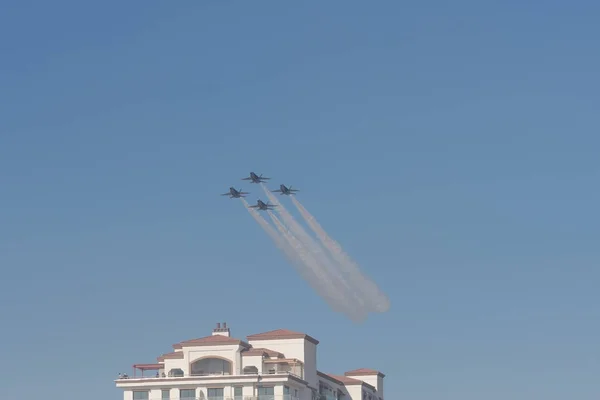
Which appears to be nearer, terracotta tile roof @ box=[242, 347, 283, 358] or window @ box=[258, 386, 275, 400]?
window @ box=[258, 386, 275, 400]

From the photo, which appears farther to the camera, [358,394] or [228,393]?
[358,394]

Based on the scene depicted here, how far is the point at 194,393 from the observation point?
170 meters

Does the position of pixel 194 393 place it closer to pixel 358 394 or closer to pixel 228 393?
pixel 228 393

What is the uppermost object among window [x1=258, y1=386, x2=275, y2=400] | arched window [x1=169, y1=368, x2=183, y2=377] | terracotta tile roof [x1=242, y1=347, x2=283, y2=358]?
terracotta tile roof [x1=242, y1=347, x2=283, y2=358]

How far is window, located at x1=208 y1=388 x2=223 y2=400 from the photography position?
170 m

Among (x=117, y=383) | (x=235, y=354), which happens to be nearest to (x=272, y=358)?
(x=235, y=354)

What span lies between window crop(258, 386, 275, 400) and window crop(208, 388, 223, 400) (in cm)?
457

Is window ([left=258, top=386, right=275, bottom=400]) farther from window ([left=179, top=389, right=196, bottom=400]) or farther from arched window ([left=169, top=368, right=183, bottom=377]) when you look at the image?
arched window ([left=169, top=368, right=183, bottom=377])

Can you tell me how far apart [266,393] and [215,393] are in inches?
237

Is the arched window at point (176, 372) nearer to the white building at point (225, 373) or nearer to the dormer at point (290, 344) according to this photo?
the white building at point (225, 373)

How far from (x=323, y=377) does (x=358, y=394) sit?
12287 millimetres

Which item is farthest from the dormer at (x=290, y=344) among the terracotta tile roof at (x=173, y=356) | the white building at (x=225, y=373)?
the terracotta tile roof at (x=173, y=356)

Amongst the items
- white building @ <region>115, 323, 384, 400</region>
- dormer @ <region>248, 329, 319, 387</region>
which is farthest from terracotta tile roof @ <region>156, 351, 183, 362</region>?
dormer @ <region>248, 329, 319, 387</region>

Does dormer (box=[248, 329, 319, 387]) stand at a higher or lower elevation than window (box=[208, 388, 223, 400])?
higher
